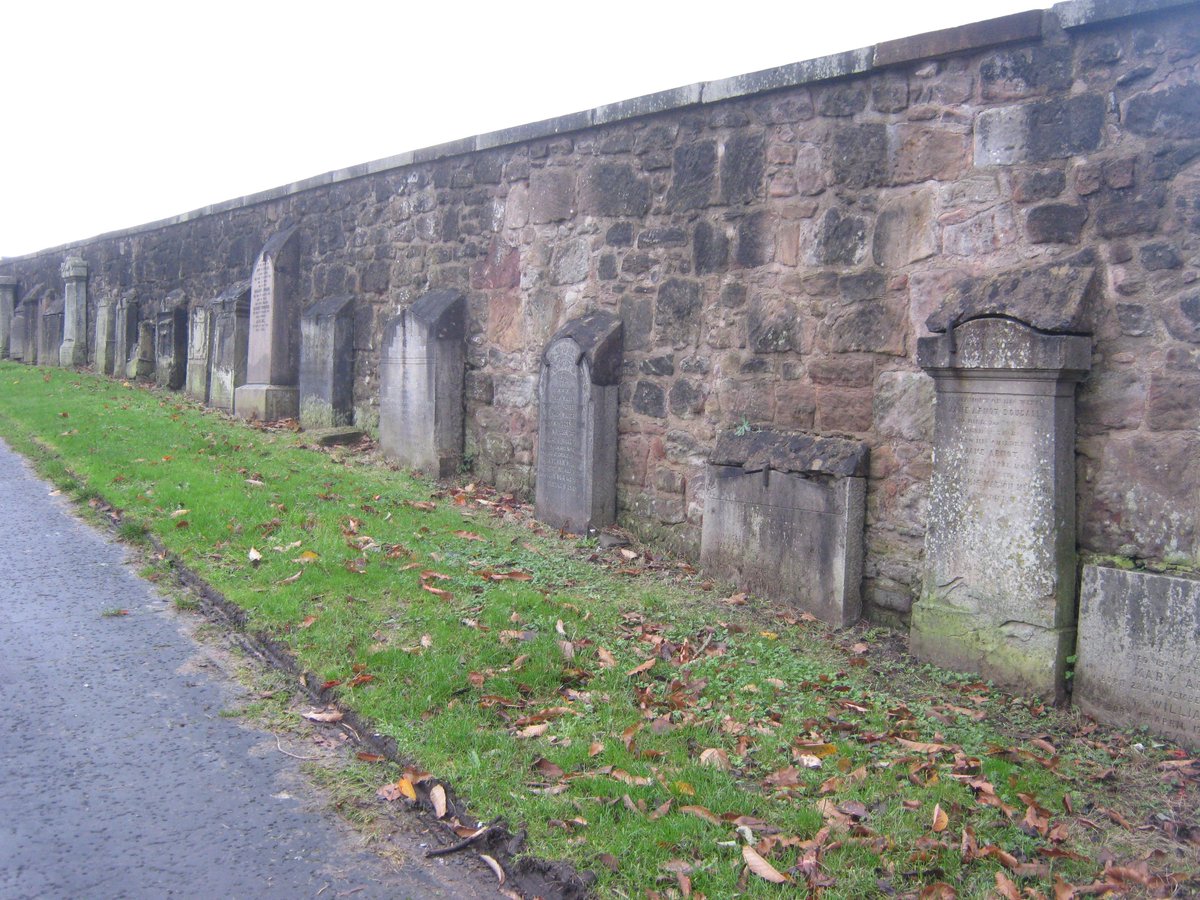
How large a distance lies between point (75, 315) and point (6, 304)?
707 cm

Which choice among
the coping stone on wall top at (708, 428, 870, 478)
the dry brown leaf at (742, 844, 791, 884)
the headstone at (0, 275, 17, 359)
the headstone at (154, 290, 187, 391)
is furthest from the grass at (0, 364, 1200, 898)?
the headstone at (0, 275, 17, 359)

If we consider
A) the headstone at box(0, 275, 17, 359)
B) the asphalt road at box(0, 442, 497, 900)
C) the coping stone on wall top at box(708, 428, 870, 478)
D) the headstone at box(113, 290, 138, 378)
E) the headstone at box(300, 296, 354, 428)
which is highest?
the headstone at box(0, 275, 17, 359)

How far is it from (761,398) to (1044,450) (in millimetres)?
2231

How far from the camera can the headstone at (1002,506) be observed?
4.92 metres

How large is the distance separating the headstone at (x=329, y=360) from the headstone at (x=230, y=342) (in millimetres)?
2094

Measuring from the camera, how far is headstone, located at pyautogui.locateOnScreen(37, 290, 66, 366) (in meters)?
22.7

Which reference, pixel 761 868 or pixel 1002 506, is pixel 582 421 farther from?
pixel 761 868

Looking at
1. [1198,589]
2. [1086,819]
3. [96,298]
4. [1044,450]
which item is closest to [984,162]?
[1044,450]

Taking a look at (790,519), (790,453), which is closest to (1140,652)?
(790,519)

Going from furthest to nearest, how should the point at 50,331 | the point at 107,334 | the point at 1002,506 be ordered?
1. the point at 50,331
2. the point at 107,334
3. the point at 1002,506

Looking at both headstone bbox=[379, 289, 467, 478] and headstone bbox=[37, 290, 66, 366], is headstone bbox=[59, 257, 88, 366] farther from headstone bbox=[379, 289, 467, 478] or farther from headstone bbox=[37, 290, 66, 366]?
headstone bbox=[379, 289, 467, 478]

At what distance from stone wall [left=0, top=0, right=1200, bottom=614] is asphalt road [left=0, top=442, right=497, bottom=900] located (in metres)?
3.65

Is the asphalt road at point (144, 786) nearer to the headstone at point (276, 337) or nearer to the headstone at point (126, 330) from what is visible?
the headstone at point (276, 337)

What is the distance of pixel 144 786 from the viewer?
12.7 feet
